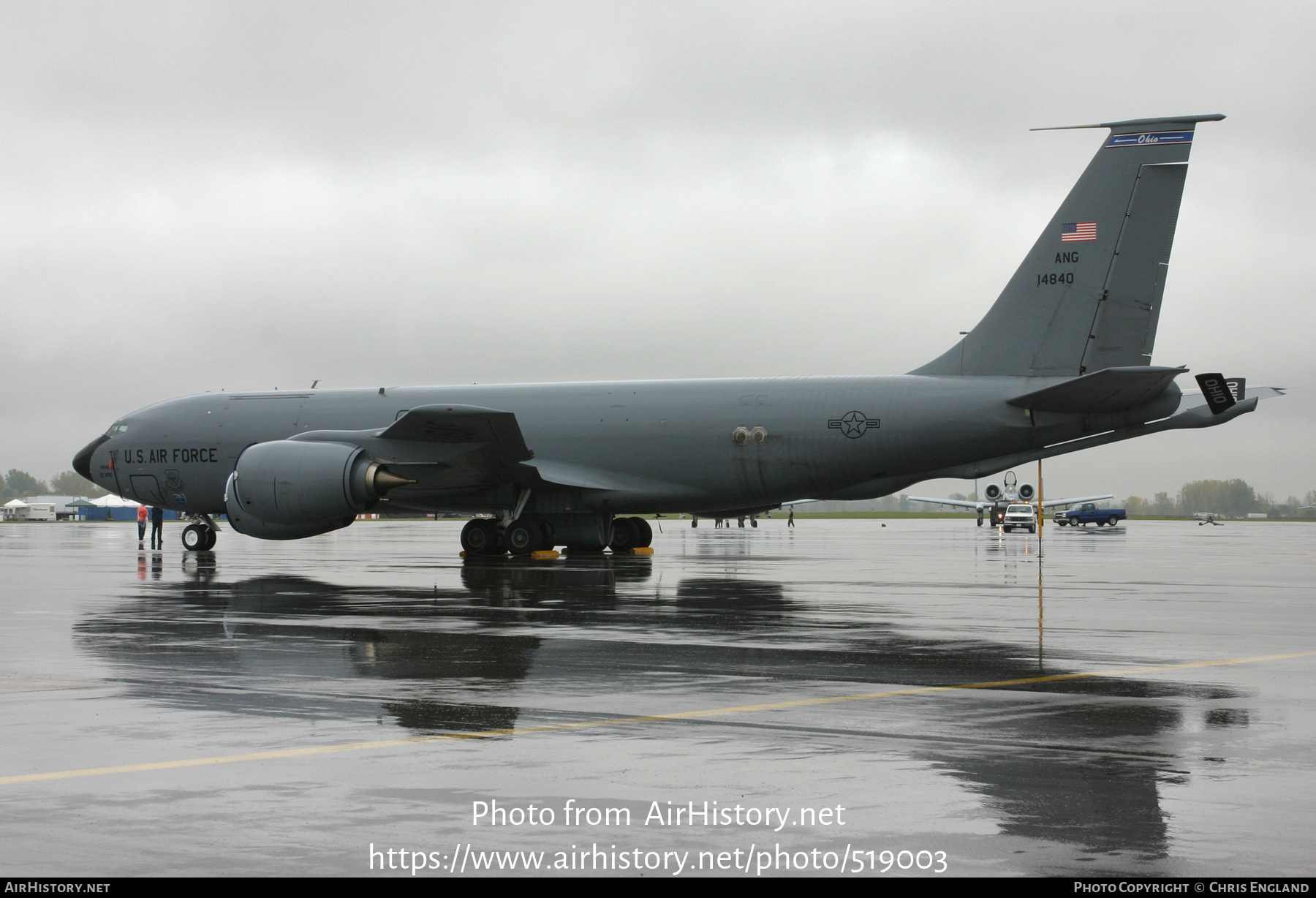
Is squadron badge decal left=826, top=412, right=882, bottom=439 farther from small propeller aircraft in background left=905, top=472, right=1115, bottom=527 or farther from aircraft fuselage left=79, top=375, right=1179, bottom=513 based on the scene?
small propeller aircraft in background left=905, top=472, right=1115, bottom=527

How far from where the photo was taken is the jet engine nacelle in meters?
25.3

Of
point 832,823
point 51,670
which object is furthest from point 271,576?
point 832,823

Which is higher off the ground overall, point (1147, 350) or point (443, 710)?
point (1147, 350)

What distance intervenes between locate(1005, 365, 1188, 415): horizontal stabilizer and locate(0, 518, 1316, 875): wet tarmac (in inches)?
206

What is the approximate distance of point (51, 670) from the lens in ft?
36.1

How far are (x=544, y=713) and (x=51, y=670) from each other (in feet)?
16.8

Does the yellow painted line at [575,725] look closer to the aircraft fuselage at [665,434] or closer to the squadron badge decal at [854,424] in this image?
the aircraft fuselage at [665,434]

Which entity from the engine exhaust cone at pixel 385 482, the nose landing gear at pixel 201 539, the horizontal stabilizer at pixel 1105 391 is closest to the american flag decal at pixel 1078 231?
the horizontal stabilizer at pixel 1105 391

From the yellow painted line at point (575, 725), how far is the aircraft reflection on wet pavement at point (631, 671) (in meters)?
0.23

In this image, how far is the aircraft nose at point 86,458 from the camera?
110ft

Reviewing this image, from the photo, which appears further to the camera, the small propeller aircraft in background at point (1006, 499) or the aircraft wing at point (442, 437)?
the small propeller aircraft in background at point (1006, 499)

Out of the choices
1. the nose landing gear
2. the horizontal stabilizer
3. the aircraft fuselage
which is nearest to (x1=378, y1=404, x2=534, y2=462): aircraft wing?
the aircraft fuselage

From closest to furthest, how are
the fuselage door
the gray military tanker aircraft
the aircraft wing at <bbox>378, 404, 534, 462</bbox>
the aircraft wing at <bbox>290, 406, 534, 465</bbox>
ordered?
the gray military tanker aircraft → the aircraft wing at <bbox>378, 404, 534, 462</bbox> → the aircraft wing at <bbox>290, 406, 534, 465</bbox> → the fuselage door

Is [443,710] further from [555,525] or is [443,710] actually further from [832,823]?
[555,525]
